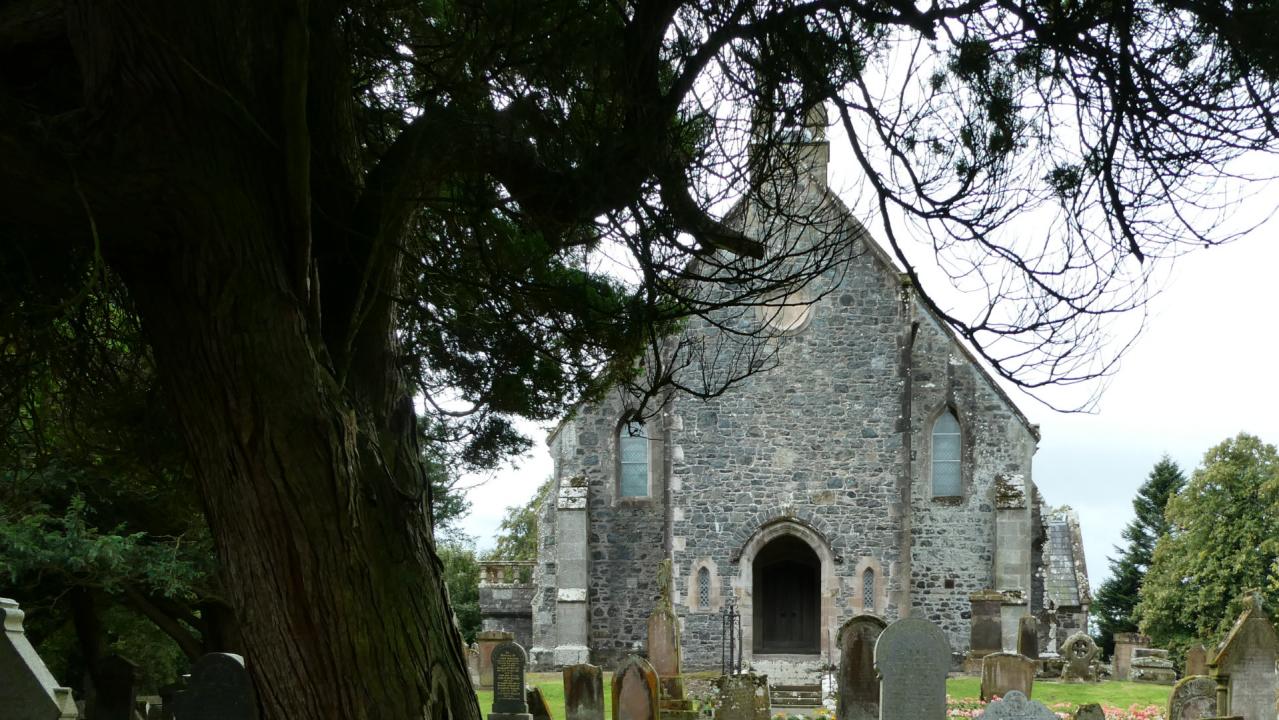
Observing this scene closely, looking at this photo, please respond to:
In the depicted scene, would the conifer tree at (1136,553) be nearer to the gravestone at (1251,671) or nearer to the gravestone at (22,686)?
the gravestone at (1251,671)

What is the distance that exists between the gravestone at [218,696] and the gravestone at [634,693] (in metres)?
6.33

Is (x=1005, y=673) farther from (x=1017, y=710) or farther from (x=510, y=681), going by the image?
(x=1017, y=710)

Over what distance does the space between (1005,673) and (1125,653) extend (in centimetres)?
1010

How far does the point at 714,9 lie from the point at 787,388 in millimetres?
16481

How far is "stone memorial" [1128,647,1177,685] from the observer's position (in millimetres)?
22547

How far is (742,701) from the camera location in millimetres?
12859

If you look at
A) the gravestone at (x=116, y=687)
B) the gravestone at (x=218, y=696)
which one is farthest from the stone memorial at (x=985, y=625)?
the gravestone at (x=218, y=696)

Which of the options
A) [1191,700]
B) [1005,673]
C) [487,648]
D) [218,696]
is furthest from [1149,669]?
[218,696]

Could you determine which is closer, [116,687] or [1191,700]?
[116,687]

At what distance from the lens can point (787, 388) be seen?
2145 centimetres

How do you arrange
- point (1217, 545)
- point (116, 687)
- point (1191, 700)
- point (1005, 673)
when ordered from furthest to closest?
point (1217, 545)
point (1005, 673)
point (1191, 700)
point (116, 687)

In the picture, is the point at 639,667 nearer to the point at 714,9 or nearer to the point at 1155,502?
the point at 714,9

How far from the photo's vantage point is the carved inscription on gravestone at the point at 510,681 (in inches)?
493

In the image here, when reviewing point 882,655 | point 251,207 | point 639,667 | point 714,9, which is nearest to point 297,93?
point 251,207
